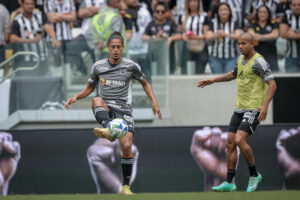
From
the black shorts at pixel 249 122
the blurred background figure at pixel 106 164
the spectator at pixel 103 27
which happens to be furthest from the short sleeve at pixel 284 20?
the black shorts at pixel 249 122

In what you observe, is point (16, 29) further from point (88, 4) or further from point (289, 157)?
point (289, 157)

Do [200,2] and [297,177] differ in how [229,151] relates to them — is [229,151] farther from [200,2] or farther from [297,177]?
[200,2]

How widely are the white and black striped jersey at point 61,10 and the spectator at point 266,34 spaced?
12.3 feet

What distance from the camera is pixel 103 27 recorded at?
13.0 meters

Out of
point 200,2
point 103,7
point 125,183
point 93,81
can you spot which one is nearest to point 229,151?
point 125,183

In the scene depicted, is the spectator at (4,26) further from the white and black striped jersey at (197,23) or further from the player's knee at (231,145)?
the player's knee at (231,145)

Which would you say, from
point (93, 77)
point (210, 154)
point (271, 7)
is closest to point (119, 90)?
point (93, 77)

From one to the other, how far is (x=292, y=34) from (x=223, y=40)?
1.46 metres

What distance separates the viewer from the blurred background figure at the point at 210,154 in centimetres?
1300

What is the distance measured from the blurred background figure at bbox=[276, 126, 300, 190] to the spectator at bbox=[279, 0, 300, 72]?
1.78m

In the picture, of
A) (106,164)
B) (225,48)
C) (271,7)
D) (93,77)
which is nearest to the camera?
(93,77)

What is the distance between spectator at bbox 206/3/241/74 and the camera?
13859mm

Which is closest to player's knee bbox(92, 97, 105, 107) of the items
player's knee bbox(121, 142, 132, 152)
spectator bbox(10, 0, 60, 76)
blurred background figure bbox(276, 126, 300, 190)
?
player's knee bbox(121, 142, 132, 152)

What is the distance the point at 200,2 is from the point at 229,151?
5.82 metres
